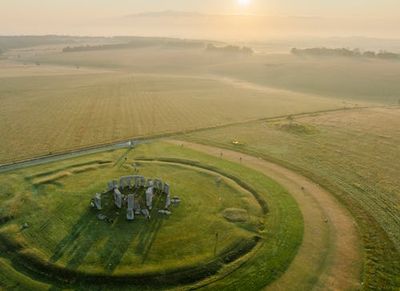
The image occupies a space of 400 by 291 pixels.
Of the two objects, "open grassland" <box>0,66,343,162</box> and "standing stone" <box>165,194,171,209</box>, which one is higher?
"open grassland" <box>0,66,343,162</box>

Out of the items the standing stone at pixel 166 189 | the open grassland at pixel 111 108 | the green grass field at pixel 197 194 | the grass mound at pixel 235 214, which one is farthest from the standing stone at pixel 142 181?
the open grassland at pixel 111 108

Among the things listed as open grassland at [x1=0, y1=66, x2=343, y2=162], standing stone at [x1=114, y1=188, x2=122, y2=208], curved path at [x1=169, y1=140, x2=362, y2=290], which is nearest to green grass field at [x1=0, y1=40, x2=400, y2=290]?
curved path at [x1=169, y1=140, x2=362, y2=290]

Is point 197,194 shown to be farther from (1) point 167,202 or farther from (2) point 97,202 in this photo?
(2) point 97,202

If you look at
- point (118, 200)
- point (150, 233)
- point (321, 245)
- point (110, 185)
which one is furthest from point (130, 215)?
point (321, 245)

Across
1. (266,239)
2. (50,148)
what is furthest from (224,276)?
(50,148)

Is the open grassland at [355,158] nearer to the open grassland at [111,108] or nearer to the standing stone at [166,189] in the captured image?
the open grassland at [111,108]

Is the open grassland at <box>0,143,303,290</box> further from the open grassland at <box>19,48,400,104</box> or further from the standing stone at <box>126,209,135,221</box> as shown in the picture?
the open grassland at <box>19,48,400,104</box>

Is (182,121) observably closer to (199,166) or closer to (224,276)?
(199,166)
